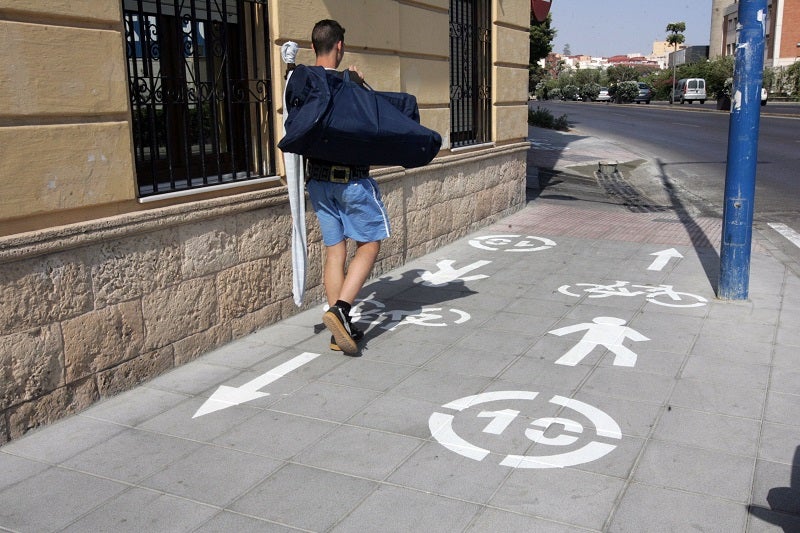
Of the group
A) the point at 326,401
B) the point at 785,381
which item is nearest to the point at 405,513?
the point at 326,401

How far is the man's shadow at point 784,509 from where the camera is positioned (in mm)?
2975

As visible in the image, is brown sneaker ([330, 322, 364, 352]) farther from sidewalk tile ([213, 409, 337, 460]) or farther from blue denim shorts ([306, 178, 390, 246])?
sidewalk tile ([213, 409, 337, 460])

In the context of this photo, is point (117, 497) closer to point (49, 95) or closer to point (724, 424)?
point (49, 95)

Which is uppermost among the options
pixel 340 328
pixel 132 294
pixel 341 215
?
pixel 341 215

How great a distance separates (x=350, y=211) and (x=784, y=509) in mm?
Result: 2894

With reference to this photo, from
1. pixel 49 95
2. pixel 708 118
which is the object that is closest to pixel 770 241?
pixel 49 95

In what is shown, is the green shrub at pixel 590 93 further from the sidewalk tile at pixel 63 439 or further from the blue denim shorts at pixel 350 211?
the sidewalk tile at pixel 63 439

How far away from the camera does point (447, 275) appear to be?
7242mm

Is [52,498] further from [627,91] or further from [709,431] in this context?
[627,91]

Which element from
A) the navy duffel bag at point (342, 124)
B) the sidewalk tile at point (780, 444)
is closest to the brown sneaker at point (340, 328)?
the navy duffel bag at point (342, 124)

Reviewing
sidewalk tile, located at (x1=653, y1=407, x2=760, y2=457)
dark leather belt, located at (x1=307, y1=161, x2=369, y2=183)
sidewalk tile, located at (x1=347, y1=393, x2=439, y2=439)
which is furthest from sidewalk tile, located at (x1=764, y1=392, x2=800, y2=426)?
dark leather belt, located at (x1=307, y1=161, x2=369, y2=183)

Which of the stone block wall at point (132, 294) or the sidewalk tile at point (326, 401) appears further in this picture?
the sidewalk tile at point (326, 401)

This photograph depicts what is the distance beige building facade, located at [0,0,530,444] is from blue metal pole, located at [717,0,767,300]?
2.93 metres

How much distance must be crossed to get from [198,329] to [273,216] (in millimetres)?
1056
